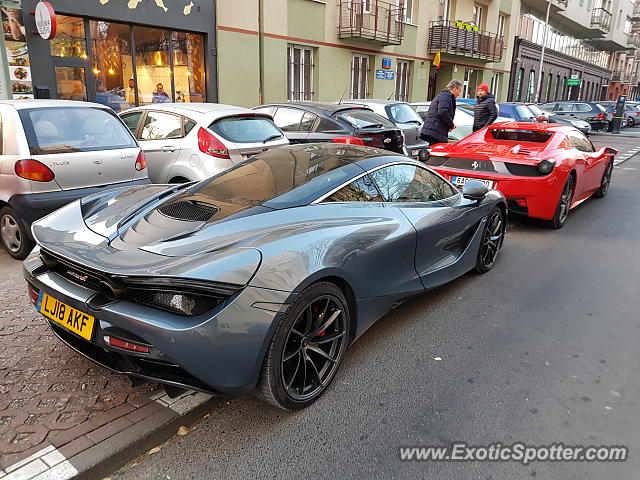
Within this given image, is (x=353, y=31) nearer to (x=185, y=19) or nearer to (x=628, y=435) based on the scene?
(x=185, y=19)

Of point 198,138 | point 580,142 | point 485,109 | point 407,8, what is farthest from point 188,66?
point 407,8

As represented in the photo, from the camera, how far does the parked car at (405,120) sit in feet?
32.0

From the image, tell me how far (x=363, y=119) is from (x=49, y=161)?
5.22m

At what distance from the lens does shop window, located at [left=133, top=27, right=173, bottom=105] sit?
40.6 ft

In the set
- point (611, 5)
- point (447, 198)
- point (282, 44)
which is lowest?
point (447, 198)

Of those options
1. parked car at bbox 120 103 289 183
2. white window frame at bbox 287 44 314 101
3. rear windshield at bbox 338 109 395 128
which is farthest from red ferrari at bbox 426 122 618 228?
white window frame at bbox 287 44 314 101

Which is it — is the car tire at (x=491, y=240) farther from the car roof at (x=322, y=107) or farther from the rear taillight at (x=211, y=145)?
the car roof at (x=322, y=107)

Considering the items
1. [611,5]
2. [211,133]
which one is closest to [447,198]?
[211,133]

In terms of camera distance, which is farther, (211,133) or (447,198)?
(211,133)

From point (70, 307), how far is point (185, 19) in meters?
12.2

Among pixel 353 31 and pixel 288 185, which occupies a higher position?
pixel 353 31

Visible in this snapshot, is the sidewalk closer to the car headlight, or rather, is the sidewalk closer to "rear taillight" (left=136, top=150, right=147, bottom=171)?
"rear taillight" (left=136, top=150, right=147, bottom=171)

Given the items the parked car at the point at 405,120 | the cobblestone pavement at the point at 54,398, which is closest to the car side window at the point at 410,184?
the cobblestone pavement at the point at 54,398

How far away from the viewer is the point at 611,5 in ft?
161
